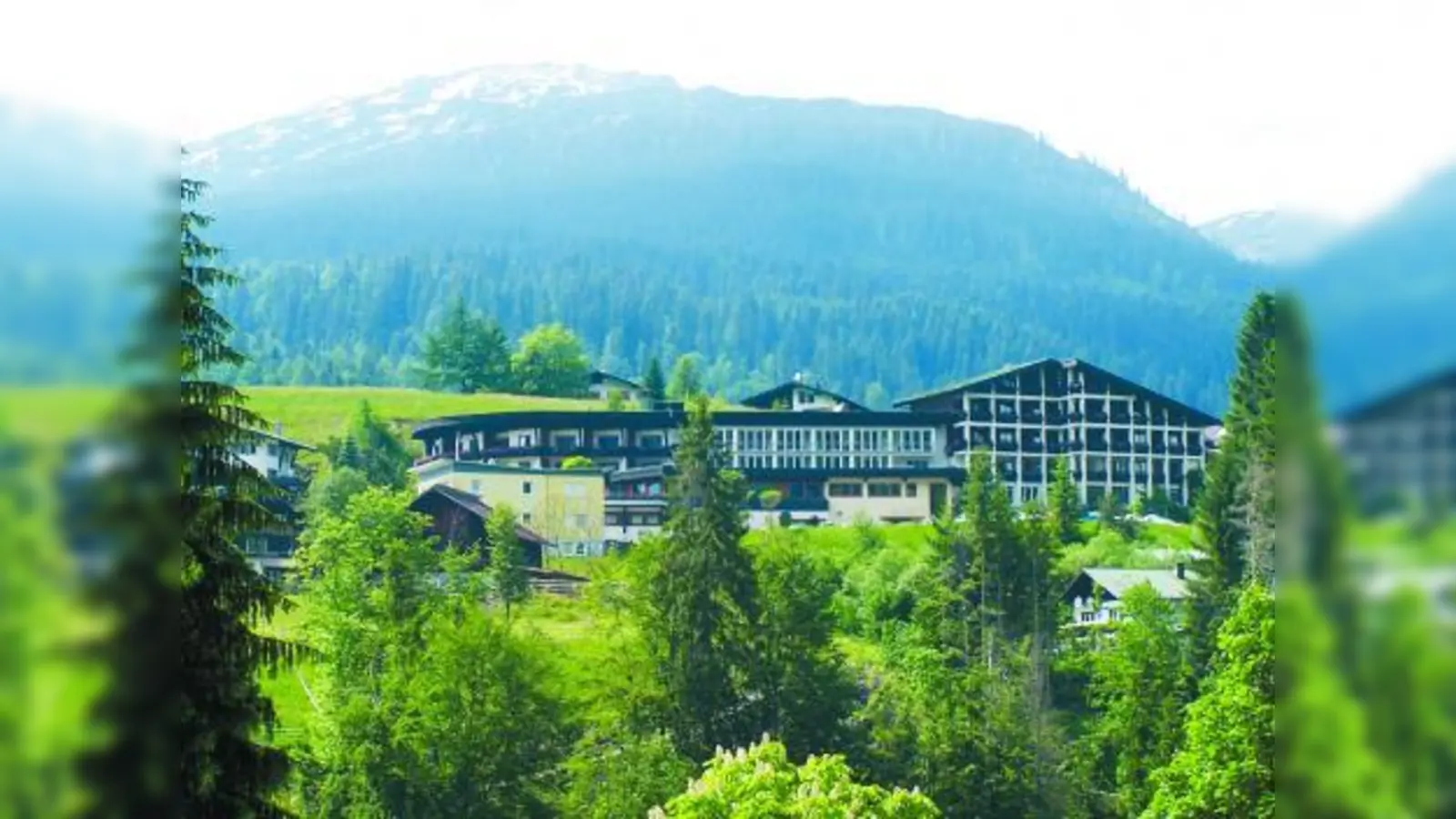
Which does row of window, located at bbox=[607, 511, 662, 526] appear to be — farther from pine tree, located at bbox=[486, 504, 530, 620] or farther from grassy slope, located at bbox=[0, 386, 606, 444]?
grassy slope, located at bbox=[0, 386, 606, 444]

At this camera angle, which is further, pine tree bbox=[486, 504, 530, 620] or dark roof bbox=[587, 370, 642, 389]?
dark roof bbox=[587, 370, 642, 389]

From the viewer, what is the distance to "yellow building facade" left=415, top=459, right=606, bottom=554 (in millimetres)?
66625

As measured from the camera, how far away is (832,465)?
251 feet

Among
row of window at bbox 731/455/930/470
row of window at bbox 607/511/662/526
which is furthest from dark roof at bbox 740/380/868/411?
row of window at bbox 607/511/662/526

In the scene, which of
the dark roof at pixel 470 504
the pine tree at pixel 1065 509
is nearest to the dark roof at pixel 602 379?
the pine tree at pixel 1065 509

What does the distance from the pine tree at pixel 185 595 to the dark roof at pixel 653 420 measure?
63.1 metres

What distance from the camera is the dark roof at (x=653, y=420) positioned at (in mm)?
75625

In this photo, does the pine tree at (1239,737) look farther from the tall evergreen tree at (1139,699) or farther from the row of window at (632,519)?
the row of window at (632,519)

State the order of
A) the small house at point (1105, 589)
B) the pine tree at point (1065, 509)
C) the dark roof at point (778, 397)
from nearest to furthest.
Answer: the small house at point (1105, 589)
the pine tree at point (1065, 509)
the dark roof at point (778, 397)

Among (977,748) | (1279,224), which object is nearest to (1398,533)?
(1279,224)

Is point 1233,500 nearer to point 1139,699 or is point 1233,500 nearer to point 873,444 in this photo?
point 1139,699

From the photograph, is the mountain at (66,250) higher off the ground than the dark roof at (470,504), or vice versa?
the dark roof at (470,504)

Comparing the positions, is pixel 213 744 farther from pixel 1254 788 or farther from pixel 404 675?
pixel 404 675

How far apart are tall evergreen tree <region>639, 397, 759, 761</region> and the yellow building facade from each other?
21.3 m
